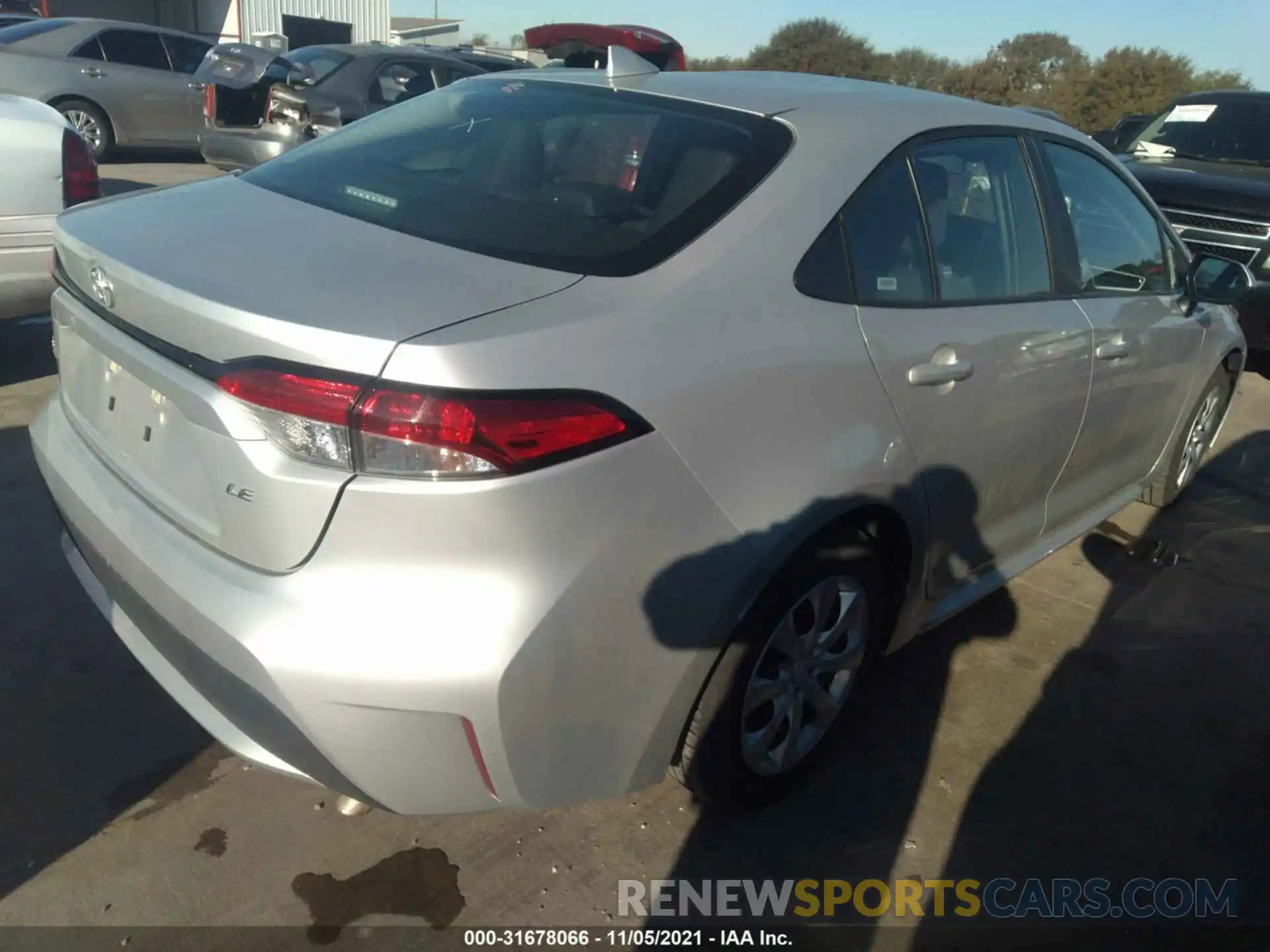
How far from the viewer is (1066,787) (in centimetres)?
272

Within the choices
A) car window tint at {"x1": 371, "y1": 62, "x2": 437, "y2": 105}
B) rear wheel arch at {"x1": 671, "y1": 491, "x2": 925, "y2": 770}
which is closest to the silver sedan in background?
car window tint at {"x1": 371, "y1": 62, "x2": 437, "y2": 105}

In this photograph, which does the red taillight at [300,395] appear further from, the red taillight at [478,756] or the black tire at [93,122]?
the black tire at [93,122]

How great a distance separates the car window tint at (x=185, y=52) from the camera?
39.0 feet

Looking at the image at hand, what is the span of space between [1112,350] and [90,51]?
11587 millimetres

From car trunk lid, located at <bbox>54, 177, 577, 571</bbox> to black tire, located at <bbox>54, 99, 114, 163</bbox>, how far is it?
1048 centimetres

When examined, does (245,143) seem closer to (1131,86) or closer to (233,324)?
(233,324)

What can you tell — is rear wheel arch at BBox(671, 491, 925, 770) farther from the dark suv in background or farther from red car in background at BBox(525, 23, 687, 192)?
the dark suv in background

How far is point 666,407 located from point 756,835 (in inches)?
46.8

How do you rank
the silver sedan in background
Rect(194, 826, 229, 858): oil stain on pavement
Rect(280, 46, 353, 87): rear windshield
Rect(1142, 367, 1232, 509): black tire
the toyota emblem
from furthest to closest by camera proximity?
the silver sedan in background → Rect(280, 46, 353, 87): rear windshield → Rect(1142, 367, 1232, 509): black tire → Rect(194, 826, 229, 858): oil stain on pavement → the toyota emblem

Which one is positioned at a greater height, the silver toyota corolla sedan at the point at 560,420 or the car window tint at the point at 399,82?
the silver toyota corolla sedan at the point at 560,420

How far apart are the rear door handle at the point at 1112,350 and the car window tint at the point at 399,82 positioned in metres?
8.59

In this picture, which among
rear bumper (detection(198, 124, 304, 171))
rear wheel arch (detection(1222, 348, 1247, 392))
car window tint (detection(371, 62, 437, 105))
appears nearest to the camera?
rear wheel arch (detection(1222, 348, 1247, 392))

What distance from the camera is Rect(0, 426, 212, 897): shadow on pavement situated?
7.63ft

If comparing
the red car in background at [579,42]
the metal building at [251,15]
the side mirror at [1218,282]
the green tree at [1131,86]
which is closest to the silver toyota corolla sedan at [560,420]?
the side mirror at [1218,282]
